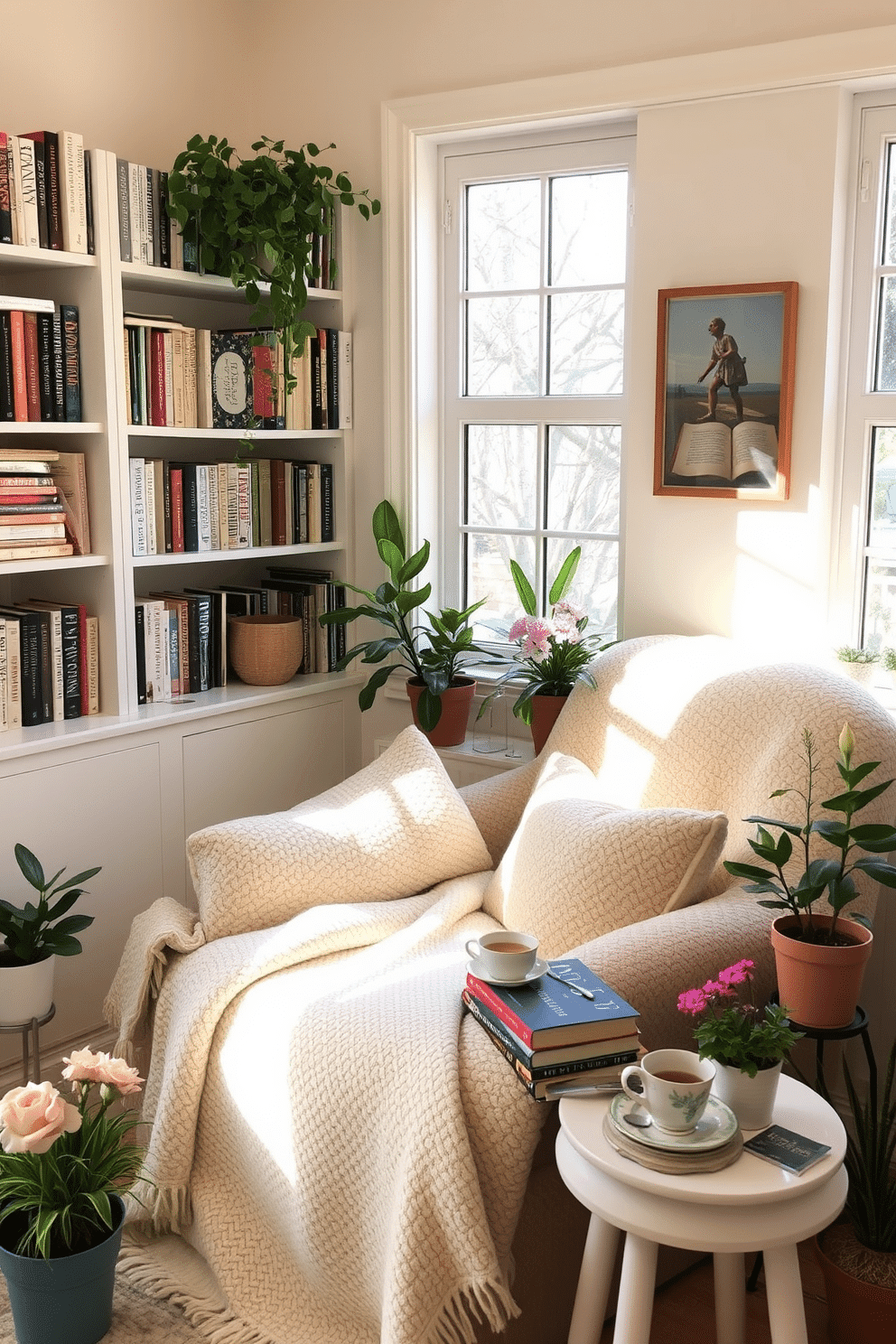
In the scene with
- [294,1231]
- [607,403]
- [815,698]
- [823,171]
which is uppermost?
[823,171]

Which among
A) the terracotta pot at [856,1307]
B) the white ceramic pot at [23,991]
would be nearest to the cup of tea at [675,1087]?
the terracotta pot at [856,1307]

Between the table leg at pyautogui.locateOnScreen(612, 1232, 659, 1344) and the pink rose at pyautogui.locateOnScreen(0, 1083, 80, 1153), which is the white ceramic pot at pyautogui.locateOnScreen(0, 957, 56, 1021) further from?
Answer: the table leg at pyautogui.locateOnScreen(612, 1232, 659, 1344)

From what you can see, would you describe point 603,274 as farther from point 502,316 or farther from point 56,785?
point 56,785

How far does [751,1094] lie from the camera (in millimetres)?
1592

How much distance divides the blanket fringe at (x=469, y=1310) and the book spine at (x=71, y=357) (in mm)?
1927

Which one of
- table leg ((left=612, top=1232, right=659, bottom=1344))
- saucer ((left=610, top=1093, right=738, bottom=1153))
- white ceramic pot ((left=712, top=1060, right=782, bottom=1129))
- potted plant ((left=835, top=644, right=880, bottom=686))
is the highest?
potted plant ((left=835, top=644, right=880, bottom=686))

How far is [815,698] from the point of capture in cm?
228

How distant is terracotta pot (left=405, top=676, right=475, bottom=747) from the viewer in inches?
120

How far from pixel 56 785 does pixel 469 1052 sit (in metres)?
1.27

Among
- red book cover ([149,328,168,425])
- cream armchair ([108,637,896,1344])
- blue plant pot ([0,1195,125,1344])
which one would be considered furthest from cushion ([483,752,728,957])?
red book cover ([149,328,168,425])

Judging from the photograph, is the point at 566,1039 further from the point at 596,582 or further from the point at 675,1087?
the point at 596,582

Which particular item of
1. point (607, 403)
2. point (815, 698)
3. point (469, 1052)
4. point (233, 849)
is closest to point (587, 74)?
point (607, 403)

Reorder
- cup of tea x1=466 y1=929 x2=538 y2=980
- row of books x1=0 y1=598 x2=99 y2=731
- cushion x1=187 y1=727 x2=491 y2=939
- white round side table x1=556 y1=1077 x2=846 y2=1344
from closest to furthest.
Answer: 1. white round side table x1=556 y1=1077 x2=846 y2=1344
2. cup of tea x1=466 y1=929 x2=538 y2=980
3. cushion x1=187 y1=727 x2=491 y2=939
4. row of books x1=0 y1=598 x2=99 y2=731

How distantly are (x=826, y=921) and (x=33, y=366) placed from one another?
193cm
